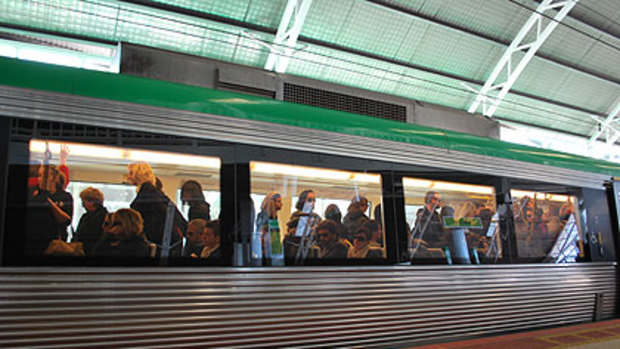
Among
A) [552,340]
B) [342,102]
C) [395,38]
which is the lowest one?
[552,340]

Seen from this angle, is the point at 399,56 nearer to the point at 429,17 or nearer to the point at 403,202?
the point at 429,17

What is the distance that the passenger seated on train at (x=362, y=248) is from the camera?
14.9 ft

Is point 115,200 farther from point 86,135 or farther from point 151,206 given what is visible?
point 86,135

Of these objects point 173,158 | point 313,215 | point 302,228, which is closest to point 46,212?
point 173,158

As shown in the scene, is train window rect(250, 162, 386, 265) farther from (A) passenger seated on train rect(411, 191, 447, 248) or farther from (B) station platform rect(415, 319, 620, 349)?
(B) station platform rect(415, 319, 620, 349)

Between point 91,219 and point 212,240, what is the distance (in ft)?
2.89

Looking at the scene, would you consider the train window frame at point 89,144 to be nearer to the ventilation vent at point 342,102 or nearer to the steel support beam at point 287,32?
the ventilation vent at point 342,102

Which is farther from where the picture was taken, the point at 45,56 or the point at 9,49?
the point at 45,56

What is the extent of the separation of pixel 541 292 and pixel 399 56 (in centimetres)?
895

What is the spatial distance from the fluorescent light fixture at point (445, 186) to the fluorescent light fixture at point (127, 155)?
79.2 inches

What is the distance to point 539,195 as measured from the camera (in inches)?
239

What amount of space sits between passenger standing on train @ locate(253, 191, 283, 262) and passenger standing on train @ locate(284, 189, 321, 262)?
3.6 inches

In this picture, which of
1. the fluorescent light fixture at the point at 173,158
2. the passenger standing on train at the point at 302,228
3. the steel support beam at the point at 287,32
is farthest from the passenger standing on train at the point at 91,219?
the steel support beam at the point at 287,32

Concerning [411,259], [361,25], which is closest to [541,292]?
[411,259]
